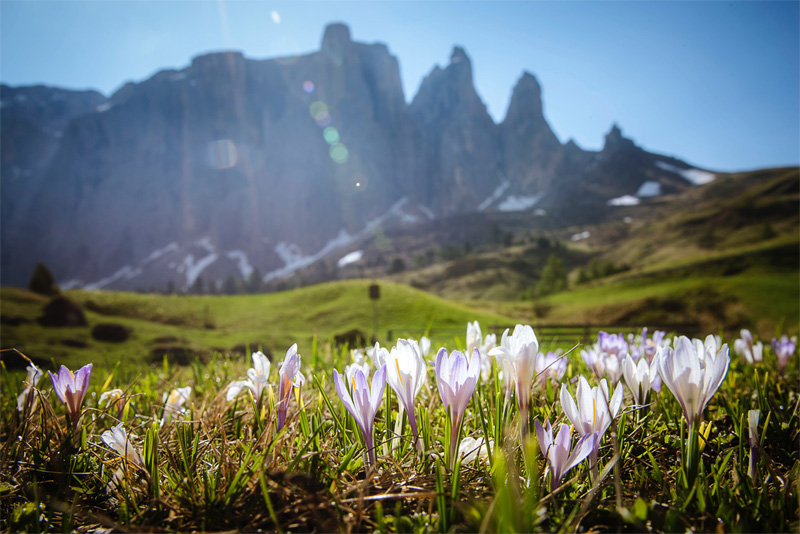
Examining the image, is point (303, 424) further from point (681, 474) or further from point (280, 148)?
point (280, 148)

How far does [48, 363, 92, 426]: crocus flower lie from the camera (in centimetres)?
153

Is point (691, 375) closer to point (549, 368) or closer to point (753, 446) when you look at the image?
point (753, 446)

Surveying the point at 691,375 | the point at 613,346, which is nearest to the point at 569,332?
the point at 613,346

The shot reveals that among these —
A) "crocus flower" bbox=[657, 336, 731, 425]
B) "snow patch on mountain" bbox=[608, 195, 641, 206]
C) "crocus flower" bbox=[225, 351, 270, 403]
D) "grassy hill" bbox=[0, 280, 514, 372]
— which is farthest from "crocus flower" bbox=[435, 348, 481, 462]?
"snow patch on mountain" bbox=[608, 195, 641, 206]

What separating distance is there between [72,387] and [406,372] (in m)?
1.43

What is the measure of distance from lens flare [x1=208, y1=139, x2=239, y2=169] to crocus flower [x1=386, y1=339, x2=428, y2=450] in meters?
202

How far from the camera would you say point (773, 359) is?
3.68 meters

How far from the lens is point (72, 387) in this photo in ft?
5.14

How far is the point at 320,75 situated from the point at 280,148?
131 feet

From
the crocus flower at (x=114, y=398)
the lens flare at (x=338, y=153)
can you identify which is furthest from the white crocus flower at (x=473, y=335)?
the lens flare at (x=338, y=153)

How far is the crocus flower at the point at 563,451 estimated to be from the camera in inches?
41.9

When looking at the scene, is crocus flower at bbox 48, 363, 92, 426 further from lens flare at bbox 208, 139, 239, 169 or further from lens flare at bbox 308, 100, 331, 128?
lens flare at bbox 208, 139, 239, 169

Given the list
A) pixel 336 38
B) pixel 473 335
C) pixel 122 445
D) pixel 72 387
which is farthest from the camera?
pixel 336 38

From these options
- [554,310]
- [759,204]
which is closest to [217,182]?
[554,310]
